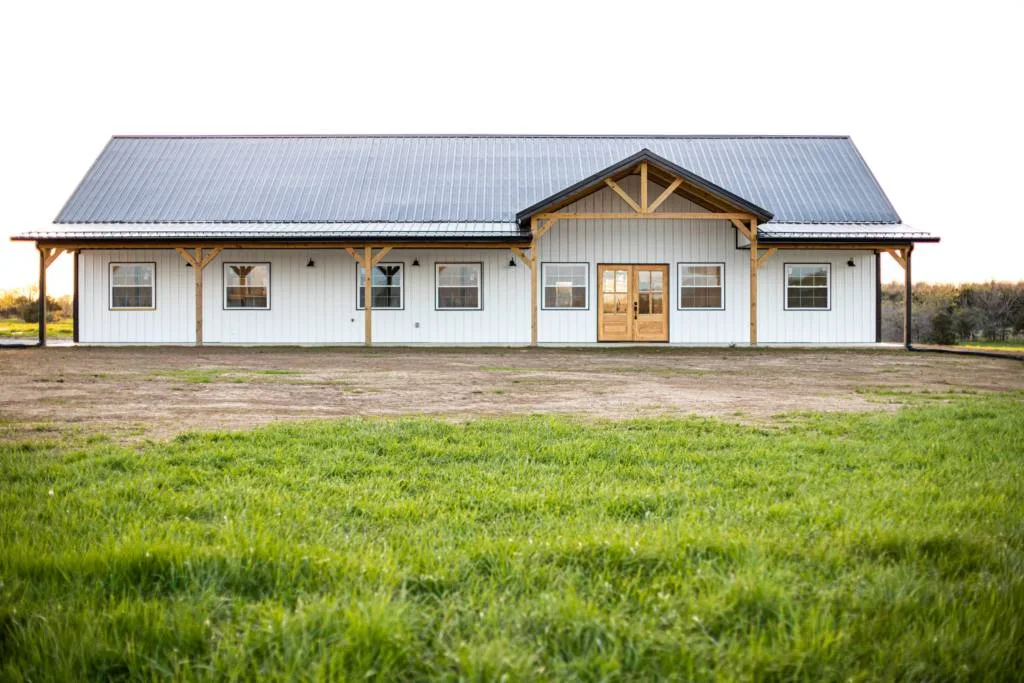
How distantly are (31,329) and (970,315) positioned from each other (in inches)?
1390

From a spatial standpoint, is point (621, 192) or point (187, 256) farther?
point (187, 256)

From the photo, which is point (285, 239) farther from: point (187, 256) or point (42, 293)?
point (42, 293)

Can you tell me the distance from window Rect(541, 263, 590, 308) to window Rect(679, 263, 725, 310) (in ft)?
9.46

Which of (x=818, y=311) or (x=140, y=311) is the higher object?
(x=140, y=311)

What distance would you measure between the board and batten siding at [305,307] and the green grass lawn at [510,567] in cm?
1681

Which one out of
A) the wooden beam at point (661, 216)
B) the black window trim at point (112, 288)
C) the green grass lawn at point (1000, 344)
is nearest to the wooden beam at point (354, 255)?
the wooden beam at point (661, 216)

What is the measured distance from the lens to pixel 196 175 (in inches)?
957

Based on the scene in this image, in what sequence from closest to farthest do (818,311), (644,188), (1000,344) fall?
(644,188)
(818,311)
(1000,344)

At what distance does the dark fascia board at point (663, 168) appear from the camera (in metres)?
19.5

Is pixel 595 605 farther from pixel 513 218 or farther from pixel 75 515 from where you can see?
pixel 513 218

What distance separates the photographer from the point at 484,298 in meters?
21.9

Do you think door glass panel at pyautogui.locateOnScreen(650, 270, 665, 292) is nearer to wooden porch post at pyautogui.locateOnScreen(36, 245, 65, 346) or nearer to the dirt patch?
the dirt patch

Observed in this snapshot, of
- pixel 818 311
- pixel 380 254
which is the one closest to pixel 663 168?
pixel 818 311

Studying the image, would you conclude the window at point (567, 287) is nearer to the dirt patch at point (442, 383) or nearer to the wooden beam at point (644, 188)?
the wooden beam at point (644, 188)
